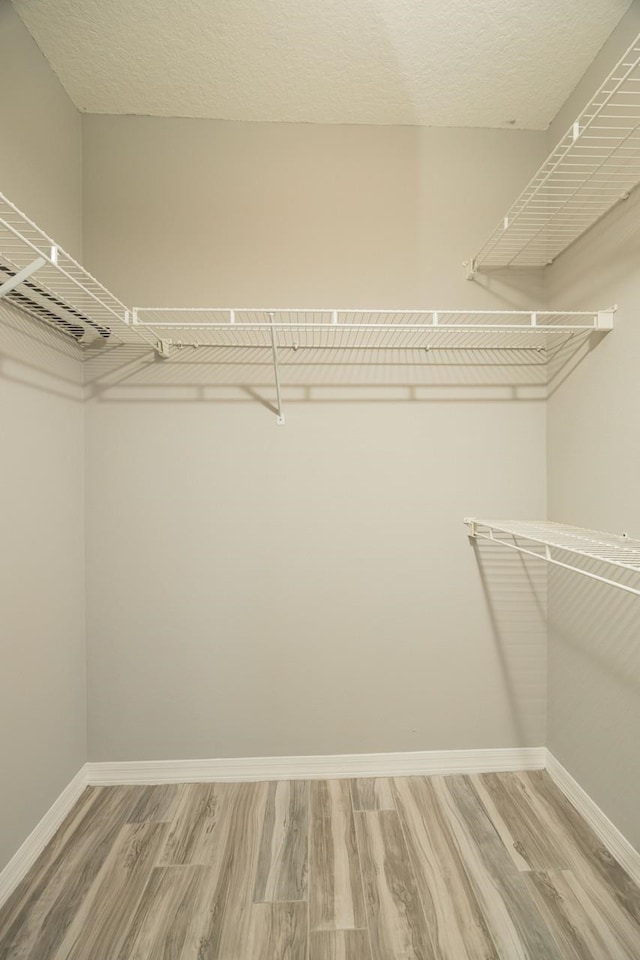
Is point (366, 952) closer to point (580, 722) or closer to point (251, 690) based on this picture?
point (251, 690)

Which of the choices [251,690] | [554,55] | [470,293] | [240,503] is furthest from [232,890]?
[554,55]

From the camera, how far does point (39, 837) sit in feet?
5.10

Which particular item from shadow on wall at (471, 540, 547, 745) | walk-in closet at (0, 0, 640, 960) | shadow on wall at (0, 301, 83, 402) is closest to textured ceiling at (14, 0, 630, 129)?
walk-in closet at (0, 0, 640, 960)

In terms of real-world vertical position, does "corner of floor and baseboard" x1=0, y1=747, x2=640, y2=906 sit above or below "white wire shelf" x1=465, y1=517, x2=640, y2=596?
below

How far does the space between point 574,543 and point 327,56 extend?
175 cm

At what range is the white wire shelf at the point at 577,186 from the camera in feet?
4.58

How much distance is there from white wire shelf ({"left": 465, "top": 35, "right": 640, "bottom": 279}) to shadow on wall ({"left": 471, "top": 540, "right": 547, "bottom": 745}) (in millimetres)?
1168

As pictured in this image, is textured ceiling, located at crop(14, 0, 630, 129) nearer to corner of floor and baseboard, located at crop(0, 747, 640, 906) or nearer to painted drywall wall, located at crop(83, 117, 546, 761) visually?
painted drywall wall, located at crop(83, 117, 546, 761)

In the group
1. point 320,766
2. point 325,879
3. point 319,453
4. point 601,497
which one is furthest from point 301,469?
point 325,879

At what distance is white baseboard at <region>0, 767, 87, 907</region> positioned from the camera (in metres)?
1.40

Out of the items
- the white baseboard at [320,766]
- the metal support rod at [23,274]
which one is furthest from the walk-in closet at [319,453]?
the metal support rod at [23,274]

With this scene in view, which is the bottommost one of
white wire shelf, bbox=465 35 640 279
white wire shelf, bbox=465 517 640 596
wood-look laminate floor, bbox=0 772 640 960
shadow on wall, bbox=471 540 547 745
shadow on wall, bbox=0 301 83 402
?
wood-look laminate floor, bbox=0 772 640 960

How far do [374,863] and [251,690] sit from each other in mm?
709

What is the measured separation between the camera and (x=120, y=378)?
190cm
